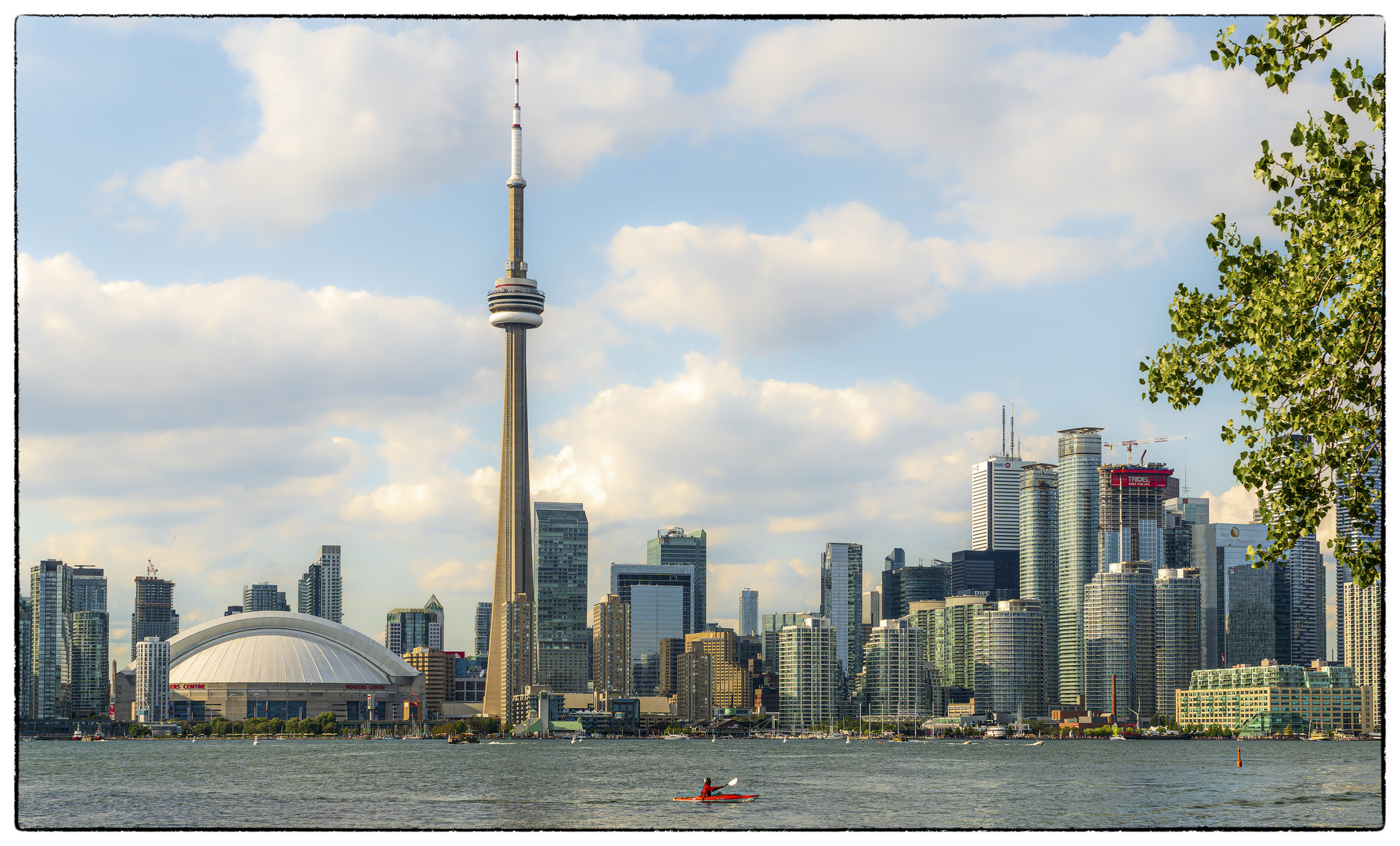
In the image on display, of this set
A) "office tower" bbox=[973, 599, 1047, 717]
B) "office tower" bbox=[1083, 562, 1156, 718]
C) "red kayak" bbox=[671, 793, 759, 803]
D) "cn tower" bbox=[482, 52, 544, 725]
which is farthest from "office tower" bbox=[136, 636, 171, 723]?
"red kayak" bbox=[671, 793, 759, 803]

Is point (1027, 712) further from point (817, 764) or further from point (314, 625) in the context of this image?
point (817, 764)

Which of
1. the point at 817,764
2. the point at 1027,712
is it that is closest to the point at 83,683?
the point at 817,764

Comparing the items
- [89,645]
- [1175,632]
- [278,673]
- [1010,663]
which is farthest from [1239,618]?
[89,645]

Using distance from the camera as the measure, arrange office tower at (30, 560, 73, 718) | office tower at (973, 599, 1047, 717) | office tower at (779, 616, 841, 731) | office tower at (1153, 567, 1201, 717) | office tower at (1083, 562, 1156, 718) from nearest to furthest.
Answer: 1. office tower at (30, 560, 73, 718)
2. office tower at (779, 616, 841, 731)
3. office tower at (1153, 567, 1201, 717)
4. office tower at (1083, 562, 1156, 718)
5. office tower at (973, 599, 1047, 717)

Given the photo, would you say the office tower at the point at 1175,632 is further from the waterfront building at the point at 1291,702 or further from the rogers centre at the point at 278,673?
the rogers centre at the point at 278,673

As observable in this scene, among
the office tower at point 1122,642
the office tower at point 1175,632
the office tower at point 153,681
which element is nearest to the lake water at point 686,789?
the office tower at point 153,681

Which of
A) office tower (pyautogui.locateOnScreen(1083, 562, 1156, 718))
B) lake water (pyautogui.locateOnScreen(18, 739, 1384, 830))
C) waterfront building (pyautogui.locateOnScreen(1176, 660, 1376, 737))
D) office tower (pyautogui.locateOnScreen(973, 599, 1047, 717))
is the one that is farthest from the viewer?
office tower (pyautogui.locateOnScreen(973, 599, 1047, 717))

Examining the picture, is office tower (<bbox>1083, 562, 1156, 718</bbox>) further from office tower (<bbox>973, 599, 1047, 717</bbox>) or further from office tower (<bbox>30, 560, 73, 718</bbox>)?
office tower (<bbox>30, 560, 73, 718</bbox>)
